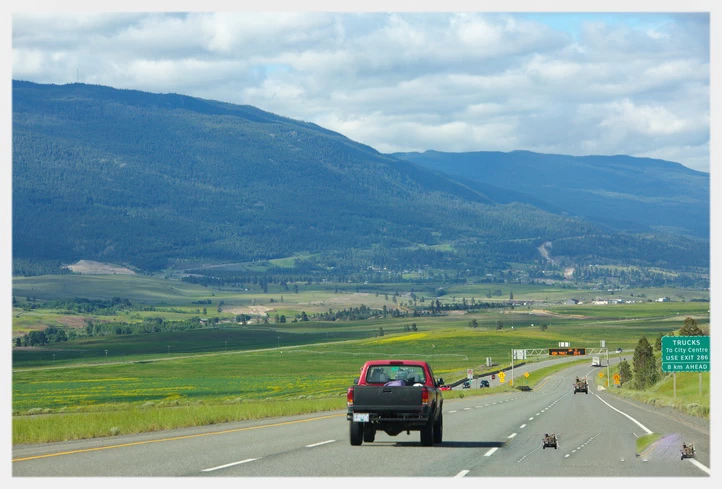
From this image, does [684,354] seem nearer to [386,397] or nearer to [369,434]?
[369,434]

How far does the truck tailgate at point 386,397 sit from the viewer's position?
96.0ft

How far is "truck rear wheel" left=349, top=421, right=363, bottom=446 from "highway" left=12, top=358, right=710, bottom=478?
0.30m

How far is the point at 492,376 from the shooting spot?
538 feet

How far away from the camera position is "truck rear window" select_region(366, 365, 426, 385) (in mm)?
31234

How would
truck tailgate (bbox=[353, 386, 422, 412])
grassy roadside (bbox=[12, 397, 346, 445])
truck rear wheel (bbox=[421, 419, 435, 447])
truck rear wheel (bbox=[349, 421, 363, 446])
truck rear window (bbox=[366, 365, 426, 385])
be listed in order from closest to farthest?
truck tailgate (bbox=[353, 386, 422, 412]) < truck rear wheel (bbox=[421, 419, 435, 447]) < truck rear wheel (bbox=[349, 421, 363, 446]) < truck rear window (bbox=[366, 365, 426, 385]) < grassy roadside (bbox=[12, 397, 346, 445])

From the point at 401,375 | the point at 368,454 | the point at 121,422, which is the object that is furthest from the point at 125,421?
the point at 368,454

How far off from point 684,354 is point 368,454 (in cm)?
2657

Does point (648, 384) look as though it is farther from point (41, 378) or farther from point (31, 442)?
point (31, 442)

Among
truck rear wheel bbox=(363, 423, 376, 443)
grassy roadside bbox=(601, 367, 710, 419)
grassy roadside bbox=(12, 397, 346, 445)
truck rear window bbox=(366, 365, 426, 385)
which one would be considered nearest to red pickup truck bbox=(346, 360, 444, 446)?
truck rear window bbox=(366, 365, 426, 385)

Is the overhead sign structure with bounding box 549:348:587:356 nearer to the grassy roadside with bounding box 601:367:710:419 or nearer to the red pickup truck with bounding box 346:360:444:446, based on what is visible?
the grassy roadside with bounding box 601:367:710:419

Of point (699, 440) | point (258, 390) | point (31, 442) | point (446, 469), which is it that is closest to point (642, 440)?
point (699, 440)

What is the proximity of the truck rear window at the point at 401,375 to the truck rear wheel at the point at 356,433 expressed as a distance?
1.41 m

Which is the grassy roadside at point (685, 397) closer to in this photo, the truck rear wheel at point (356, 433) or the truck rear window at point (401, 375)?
the truck rear window at point (401, 375)

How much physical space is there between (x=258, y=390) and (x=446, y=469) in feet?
333
